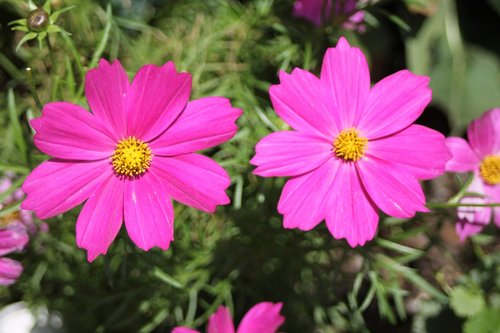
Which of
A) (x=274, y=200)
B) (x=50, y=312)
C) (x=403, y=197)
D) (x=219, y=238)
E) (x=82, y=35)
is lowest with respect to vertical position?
(x=50, y=312)

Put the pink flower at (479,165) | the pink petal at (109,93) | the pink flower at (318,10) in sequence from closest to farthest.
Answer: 1. the pink petal at (109,93)
2. the pink flower at (479,165)
3. the pink flower at (318,10)

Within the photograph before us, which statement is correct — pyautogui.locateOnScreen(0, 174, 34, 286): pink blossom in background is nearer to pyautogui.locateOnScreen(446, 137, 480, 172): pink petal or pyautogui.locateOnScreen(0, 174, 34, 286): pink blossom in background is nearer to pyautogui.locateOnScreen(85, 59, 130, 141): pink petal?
pyautogui.locateOnScreen(85, 59, 130, 141): pink petal

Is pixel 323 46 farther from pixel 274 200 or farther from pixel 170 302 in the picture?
pixel 170 302

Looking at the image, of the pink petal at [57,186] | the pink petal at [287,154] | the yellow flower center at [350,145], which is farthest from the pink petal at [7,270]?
the yellow flower center at [350,145]

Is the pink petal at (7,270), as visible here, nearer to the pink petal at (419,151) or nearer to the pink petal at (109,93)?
the pink petal at (109,93)

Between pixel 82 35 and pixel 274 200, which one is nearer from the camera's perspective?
pixel 274 200

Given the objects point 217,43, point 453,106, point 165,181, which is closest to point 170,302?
point 165,181

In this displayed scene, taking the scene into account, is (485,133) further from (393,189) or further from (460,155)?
(393,189)
